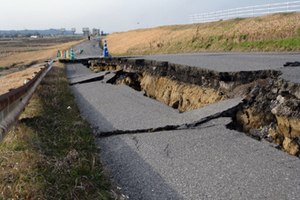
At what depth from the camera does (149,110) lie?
597 cm

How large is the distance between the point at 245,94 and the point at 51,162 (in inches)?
160

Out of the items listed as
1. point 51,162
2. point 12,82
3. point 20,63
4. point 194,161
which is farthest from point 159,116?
point 20,63

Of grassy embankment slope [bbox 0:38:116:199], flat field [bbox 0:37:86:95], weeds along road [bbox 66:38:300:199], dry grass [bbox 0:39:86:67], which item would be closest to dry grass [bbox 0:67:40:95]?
flat field [bbox 0:37:86:95]

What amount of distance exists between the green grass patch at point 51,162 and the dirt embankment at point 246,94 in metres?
2.70

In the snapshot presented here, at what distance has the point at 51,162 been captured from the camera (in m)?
3.22

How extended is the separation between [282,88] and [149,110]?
271 cm

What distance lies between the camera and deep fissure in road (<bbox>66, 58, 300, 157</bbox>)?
179 inches

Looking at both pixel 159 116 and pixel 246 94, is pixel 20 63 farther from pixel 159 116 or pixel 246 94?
pixel 246 94

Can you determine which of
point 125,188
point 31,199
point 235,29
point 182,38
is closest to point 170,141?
point 125,188

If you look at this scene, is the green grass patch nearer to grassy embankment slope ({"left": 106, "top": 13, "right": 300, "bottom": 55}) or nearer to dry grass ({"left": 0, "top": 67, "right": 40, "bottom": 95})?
dry grass ({"left": 0, "top": 67, "right": 40, "bottom": 95})

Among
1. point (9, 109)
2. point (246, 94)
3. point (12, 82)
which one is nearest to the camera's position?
point (9, 109)

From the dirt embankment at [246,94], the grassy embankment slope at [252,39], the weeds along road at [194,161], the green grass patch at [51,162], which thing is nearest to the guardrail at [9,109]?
the green grass patch at [51,162]

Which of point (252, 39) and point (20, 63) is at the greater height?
point (252, 39)

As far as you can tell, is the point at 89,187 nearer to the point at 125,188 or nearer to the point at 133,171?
the point at 125,188
